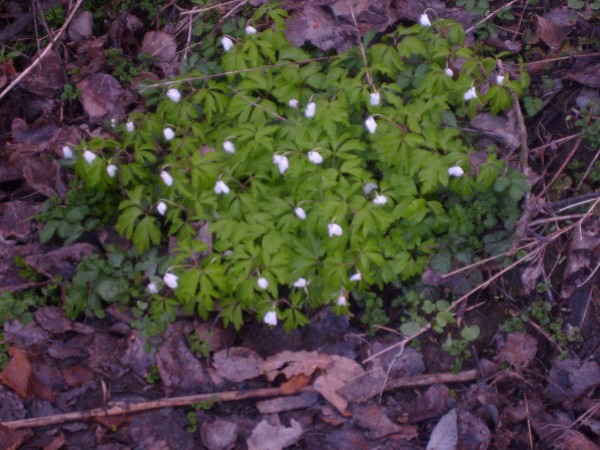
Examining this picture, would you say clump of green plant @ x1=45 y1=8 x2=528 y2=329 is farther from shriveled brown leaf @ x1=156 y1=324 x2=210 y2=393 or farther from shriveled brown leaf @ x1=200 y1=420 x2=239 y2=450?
shriveled brown leaf @ x1=200 y1=420 x2=239 y2=450

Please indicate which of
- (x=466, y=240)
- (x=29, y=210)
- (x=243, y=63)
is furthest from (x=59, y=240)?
(x=466, y=240)

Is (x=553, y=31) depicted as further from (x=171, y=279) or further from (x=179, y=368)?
(x=179, y=368)

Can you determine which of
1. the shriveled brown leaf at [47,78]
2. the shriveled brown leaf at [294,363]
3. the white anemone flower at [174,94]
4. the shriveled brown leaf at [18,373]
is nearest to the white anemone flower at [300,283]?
the shriveled brown leaf at [294,363]

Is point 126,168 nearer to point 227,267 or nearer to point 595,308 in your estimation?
point 227,267

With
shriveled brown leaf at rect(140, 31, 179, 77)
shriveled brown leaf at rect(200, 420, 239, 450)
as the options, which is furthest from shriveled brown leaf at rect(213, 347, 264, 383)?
shriveled brown leaf at rect(140, 31, 179, 77)

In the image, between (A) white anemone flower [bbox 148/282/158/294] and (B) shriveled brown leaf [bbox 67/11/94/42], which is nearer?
(A) white anemone flower [bbox 148/282/158/294]

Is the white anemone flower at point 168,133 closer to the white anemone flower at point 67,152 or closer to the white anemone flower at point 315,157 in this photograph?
the white anemone flower at point 67,152
